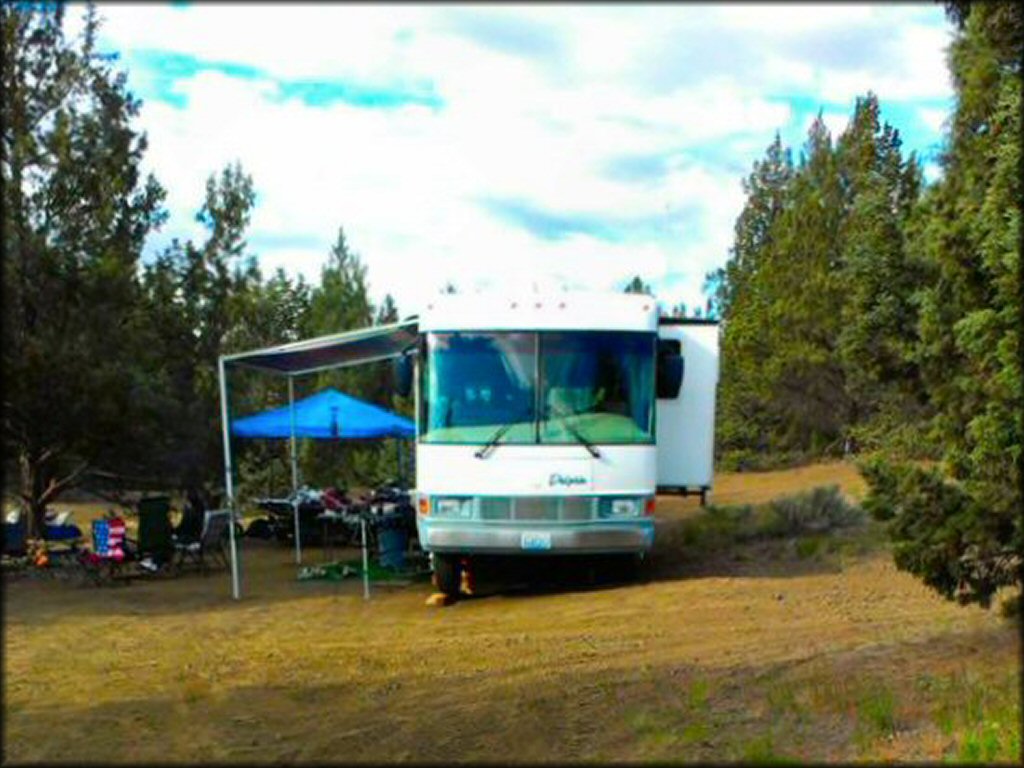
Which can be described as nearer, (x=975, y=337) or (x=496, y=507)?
(x=975, y=337)

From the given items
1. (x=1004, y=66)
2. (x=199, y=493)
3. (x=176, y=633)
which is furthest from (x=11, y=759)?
(x=199, y=493)

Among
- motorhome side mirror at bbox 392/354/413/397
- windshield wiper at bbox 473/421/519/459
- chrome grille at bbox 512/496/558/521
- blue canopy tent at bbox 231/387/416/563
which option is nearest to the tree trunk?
blue canopy tent at bbox 231/387/416/563

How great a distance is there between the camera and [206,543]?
1412 cm

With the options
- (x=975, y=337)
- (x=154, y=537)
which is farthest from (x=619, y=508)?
(x=154, y=537)

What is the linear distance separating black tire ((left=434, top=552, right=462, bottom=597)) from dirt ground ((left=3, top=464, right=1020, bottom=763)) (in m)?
0.21

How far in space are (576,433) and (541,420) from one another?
0.36 m

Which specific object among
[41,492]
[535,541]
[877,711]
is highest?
[41,492]

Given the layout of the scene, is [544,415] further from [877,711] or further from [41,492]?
[41,492]

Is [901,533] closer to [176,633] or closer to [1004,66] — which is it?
[1004,66]

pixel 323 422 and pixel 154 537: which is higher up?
pixel 323 422

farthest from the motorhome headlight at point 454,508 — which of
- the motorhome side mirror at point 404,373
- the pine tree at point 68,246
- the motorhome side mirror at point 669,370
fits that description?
the pine tree at point 68,246

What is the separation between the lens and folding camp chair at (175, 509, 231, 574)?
14.0 meters

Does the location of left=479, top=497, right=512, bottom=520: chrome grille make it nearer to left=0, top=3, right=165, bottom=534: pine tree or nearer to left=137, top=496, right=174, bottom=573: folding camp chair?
left=0, top=3, right=165, bottom=534: pine tree

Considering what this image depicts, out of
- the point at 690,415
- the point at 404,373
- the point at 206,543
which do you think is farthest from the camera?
the point at 206,543
